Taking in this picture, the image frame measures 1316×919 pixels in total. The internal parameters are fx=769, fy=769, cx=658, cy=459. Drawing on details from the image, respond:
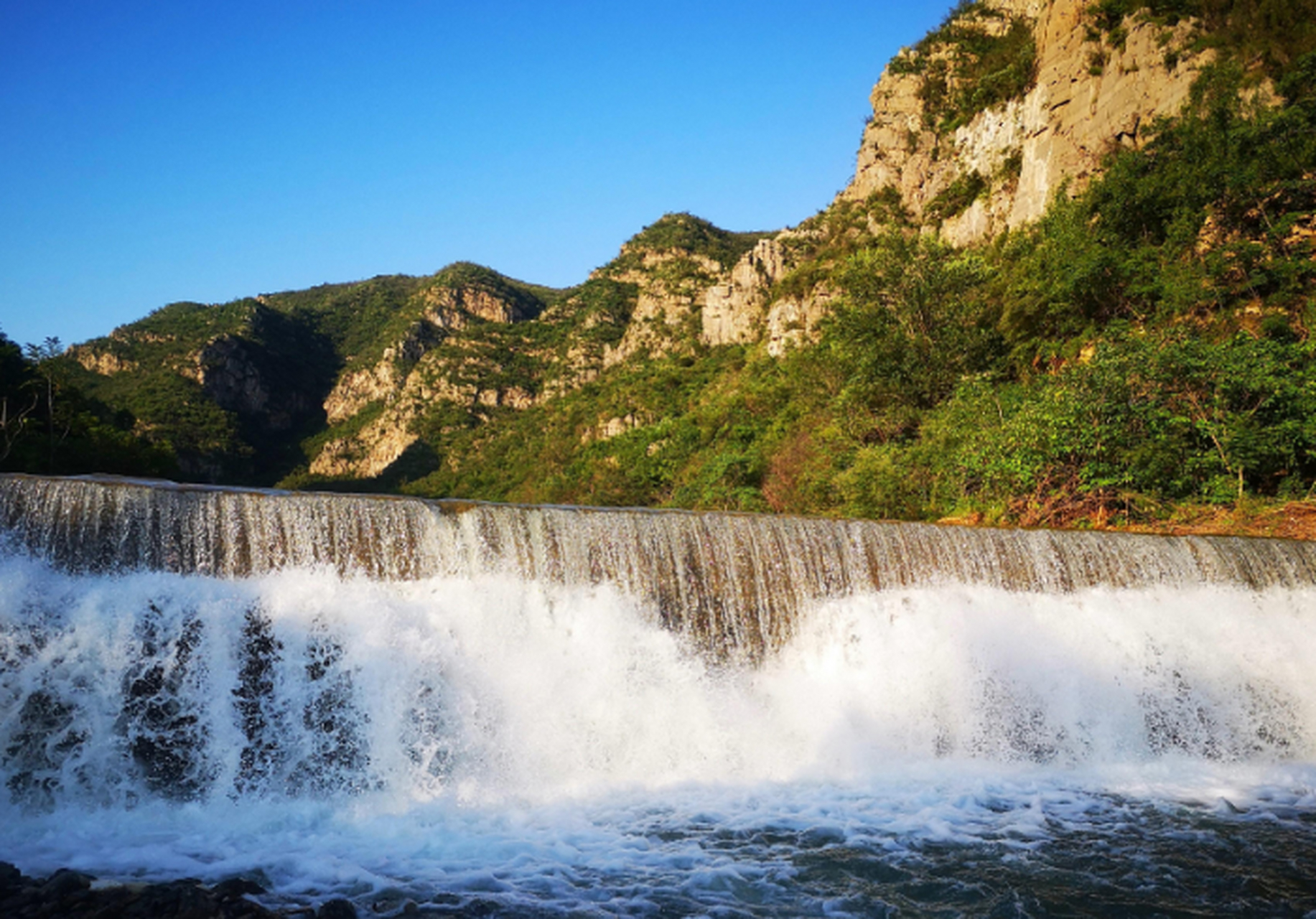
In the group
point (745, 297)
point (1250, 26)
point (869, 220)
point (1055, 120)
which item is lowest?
point (1250, 26)

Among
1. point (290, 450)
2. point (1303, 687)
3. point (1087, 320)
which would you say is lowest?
point (1303, 687)

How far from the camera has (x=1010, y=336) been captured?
23172 mm

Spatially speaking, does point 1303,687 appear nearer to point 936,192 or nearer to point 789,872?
point 789,872

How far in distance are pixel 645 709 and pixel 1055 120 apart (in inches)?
1057

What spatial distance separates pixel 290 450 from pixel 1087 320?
3423 inches

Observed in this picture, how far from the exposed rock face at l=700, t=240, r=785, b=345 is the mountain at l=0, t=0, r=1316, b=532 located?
0.89 ft

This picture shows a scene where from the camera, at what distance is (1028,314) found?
2244 cm

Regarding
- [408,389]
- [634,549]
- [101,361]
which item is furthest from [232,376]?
[634,549]

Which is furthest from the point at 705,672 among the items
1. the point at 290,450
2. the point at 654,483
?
the point at 290,450

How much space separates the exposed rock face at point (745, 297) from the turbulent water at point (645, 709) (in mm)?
47902

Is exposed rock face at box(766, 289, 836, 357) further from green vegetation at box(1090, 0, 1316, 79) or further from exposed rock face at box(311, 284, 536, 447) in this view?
exposed rock face at box(311, 284, 536, 447)

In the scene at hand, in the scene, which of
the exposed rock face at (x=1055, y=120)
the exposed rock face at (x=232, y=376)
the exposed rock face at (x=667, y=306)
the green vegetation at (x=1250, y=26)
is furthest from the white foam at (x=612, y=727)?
the exposed rock face at (x=232, y=376)

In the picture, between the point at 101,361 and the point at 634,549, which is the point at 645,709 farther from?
the point at 101,361

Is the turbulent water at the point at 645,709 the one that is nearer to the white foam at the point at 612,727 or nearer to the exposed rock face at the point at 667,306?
the white foam at the point at 612,727
